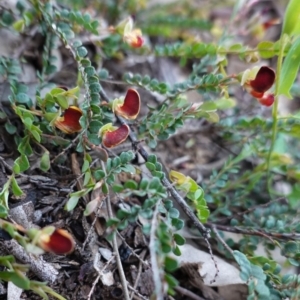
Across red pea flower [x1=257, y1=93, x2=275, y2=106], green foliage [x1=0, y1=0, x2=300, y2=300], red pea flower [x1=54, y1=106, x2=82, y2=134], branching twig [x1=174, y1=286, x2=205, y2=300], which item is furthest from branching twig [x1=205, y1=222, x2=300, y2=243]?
red pea flower [x1=54, y1=106, x2=82, y2=134]

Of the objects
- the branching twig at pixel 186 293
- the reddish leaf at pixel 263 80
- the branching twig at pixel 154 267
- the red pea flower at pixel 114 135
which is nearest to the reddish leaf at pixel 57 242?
the branching twig at pixel 154 267

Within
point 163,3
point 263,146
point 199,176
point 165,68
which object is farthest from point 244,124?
point 163,3

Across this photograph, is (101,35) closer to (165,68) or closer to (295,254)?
(165,68)

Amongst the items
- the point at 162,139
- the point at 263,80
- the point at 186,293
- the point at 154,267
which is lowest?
the point at 154,267

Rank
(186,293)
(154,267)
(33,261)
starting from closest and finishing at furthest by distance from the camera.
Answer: (154,267)
(33,261)
(186,293)

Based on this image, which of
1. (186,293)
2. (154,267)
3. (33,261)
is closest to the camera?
(154,267)

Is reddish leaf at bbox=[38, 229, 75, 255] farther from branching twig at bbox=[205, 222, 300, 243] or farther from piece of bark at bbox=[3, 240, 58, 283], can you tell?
branching twig at bbox=[205, 222, 300, 243]

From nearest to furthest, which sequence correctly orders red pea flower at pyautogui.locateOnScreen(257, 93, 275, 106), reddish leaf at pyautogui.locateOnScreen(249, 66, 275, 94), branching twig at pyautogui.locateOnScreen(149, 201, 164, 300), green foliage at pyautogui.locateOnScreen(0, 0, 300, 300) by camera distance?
1. branching twig at pyautogui.locateOnScreen(149, 201, 164, 300)
2. green foliage at pyautogui.locateOnScreen(0, 0, 300, 300)
3. reddish leaf at pyautogui.locateOnScreen(249, 66, 275, 94)
4. red pea flower at pyautogui.locateOnScreen(257, 93, 275, 106)

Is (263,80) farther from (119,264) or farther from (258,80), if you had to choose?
(119,264)

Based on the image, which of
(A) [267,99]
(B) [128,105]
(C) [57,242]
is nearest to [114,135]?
(B) [128,105]
